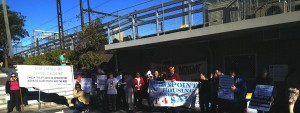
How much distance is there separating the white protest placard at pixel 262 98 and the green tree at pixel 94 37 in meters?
11.7

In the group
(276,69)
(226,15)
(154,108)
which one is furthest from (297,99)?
(154,108)

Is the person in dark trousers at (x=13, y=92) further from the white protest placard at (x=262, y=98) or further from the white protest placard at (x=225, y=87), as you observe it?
the white protest placard at (x=262, y=98)

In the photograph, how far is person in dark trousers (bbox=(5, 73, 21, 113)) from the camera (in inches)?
523

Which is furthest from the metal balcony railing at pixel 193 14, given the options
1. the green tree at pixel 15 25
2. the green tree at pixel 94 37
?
the green tree at pixel 15 25

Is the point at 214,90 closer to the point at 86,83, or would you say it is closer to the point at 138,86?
the point at 138,86

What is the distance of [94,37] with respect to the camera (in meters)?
19.2

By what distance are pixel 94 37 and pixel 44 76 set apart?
5863 millimetres

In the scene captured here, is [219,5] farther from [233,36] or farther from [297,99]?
[297,99]

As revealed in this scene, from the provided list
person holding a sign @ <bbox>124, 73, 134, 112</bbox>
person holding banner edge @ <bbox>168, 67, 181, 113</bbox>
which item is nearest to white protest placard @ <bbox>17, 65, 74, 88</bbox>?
person holding a sign @ <bbox>124, 73, 134, 112</bbox>

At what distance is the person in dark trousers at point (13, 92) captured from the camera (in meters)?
13.3

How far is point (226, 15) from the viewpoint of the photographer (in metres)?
12.0

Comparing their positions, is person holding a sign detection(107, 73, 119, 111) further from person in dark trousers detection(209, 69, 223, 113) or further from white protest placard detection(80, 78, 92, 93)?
person in dark trousers detection(209, 69, 223, 113)

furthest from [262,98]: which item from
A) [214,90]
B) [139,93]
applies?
[139,93]

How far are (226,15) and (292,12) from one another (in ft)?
9.17
